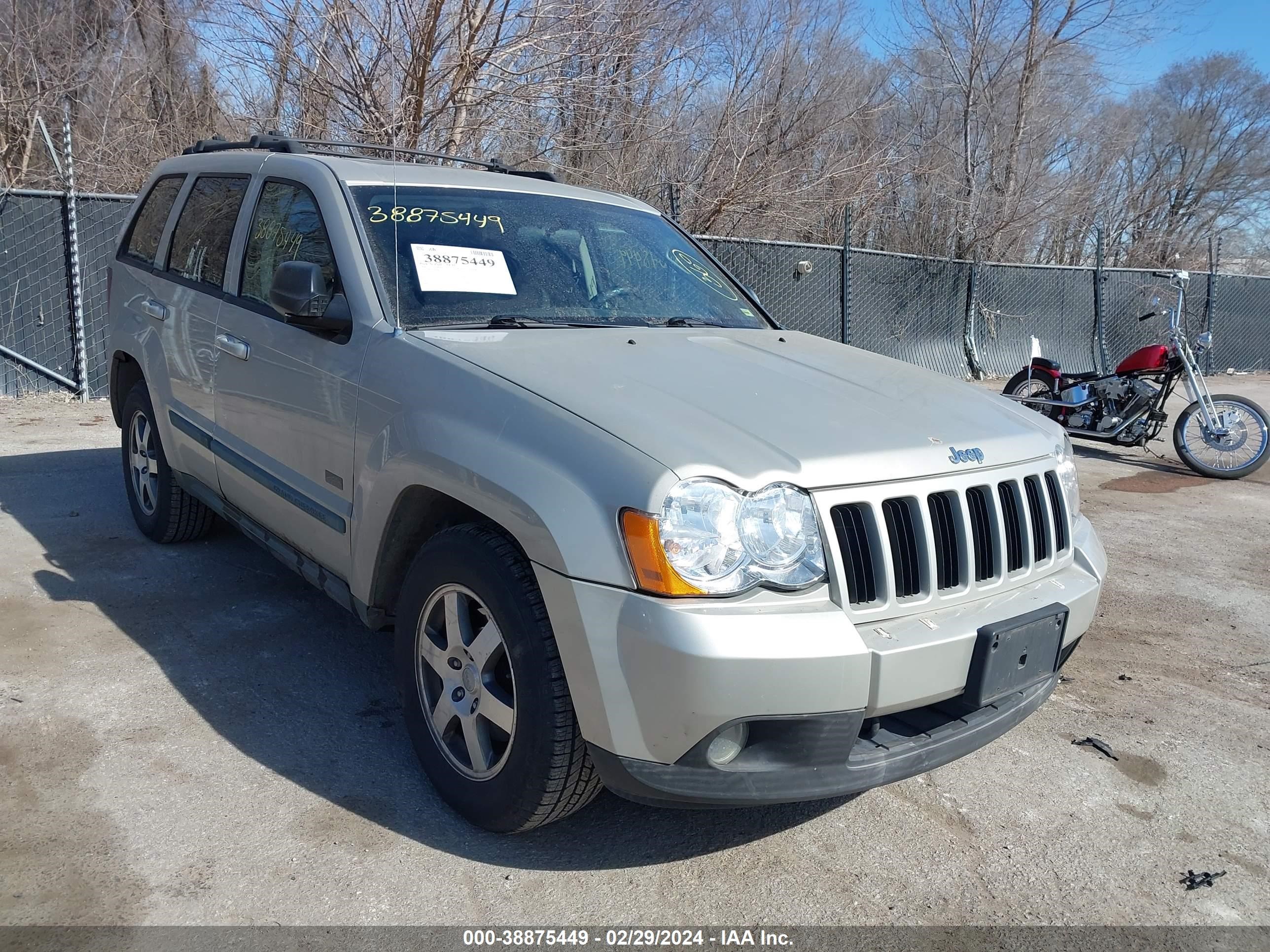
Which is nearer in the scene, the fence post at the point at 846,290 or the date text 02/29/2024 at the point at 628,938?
the date text 02/29/2024 at the point at 628,938

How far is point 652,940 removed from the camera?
8.20 ft

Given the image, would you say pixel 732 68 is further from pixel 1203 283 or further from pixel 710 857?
pixel 710 857

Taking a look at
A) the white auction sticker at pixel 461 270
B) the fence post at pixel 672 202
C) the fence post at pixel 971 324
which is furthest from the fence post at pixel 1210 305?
the white auction sticker at pixel 461 270

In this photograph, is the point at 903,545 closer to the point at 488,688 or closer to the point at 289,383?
the point at 488,688

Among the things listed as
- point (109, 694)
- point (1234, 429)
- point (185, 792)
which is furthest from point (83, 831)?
point (1234, 429)

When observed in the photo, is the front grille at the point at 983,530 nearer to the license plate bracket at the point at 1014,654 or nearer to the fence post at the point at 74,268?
the license plate bracket at the point at 1014,654

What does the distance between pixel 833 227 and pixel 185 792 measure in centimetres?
1178

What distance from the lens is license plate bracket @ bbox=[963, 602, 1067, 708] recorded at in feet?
8.53

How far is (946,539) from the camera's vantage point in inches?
107

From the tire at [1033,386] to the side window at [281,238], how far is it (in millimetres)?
7450

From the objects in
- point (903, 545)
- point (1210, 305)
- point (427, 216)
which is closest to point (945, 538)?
point (903, 545)

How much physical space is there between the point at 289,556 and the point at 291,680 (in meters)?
0.46

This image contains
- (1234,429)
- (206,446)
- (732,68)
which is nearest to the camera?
(206,446)

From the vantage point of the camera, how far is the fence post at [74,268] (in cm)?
829
